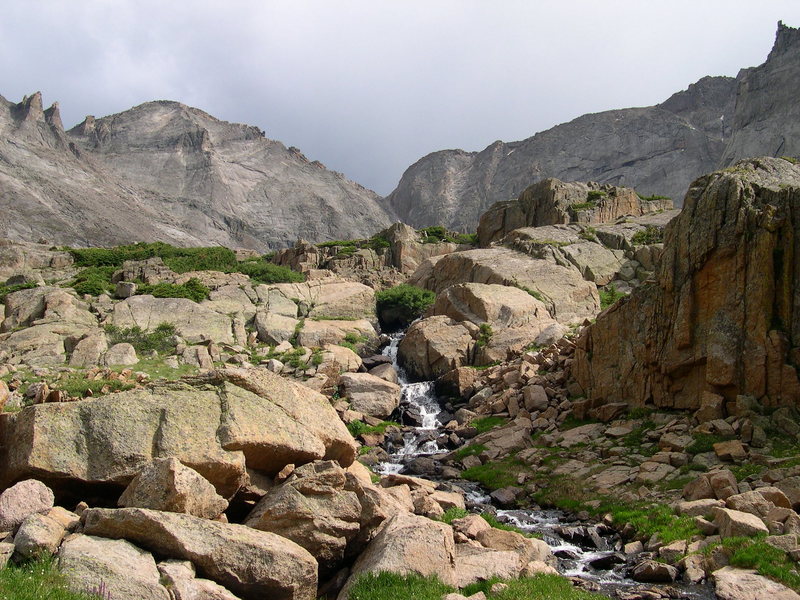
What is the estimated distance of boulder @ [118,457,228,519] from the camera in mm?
10102

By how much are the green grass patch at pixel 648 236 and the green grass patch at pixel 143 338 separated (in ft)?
132

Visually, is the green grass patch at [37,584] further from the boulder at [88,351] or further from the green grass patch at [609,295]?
the green grass patch at [609,295]

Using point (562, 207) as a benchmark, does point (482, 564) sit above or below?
below

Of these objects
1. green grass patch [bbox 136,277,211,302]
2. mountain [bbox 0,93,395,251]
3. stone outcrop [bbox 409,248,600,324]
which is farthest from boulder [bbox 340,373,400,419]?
mountain [bbox 0,93,395,251]

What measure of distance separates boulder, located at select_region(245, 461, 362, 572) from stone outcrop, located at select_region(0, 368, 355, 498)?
988 mm

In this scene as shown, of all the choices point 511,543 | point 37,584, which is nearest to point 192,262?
point 511,543

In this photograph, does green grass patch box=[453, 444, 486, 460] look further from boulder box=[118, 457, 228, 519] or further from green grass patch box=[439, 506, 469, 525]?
boulder box=[118, 457, 228, 519]

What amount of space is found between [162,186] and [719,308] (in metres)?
160

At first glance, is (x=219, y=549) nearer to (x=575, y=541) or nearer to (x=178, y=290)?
(x=575, y=541)

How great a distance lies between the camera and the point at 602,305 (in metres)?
45.2

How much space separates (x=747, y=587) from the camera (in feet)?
39.4

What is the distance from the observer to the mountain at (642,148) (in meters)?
106

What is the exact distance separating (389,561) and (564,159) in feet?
507

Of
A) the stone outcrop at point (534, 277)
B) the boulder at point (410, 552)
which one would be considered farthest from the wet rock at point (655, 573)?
the stone outcrop at point (534, 277)
